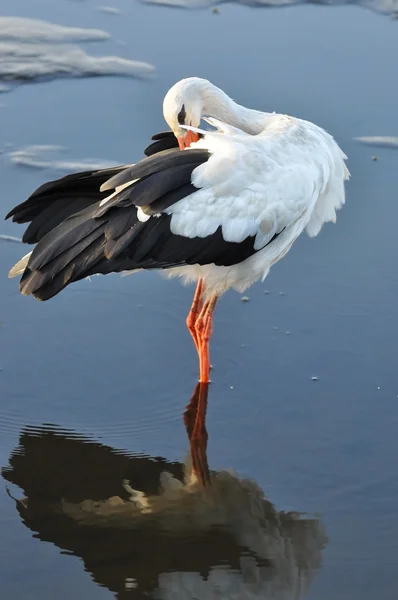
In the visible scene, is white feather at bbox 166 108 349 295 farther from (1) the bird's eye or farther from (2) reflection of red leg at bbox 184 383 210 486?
(2) reflection of red leg at bbox 184 383 210 486

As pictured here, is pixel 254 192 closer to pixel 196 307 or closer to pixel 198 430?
pixel 196 307

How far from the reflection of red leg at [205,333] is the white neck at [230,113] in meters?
1.17

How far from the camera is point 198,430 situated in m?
6.01

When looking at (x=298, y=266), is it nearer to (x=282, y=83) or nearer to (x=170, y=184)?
(x=170, y=184)

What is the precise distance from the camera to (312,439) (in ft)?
19.2

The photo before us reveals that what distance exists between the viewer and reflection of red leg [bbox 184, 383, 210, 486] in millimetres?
5691

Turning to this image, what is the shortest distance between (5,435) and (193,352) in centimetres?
141

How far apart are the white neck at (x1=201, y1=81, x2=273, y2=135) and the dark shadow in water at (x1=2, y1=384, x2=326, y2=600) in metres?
2.12

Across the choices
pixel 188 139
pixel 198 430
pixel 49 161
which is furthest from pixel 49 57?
pixel 198 430

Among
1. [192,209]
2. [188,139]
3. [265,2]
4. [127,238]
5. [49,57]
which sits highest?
[265,2]

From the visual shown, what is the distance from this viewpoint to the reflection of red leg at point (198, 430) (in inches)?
224

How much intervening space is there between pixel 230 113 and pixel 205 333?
147cm

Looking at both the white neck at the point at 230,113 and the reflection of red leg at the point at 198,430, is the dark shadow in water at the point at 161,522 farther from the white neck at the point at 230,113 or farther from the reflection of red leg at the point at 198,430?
the white neck at the point at 230,113

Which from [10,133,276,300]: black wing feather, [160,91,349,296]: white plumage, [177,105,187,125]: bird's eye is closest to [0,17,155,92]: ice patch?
[177,105,187,125]: bird's eye
